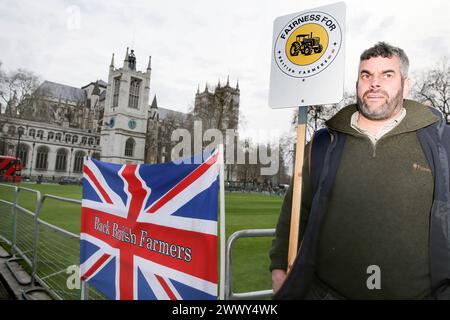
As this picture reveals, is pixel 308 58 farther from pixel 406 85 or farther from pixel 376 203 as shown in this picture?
pixel 376 203

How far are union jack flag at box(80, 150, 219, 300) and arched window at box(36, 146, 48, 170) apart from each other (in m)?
73.1

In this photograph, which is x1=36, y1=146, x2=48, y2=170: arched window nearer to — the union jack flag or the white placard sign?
the union jack flag

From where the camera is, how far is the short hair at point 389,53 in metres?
2.12

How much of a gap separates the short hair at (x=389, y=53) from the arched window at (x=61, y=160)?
7725 centimetres

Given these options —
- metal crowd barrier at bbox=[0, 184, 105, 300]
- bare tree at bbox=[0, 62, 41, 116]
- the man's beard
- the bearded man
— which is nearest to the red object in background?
bare tree at bbox=[0, 62, 41, 116]

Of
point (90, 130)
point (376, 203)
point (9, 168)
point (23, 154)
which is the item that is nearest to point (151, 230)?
point (376, 203)

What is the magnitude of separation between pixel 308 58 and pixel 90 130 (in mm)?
88824

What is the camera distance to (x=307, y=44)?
7.39 feet

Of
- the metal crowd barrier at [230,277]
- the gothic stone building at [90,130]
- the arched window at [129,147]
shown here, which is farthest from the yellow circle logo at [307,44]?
the arched window at [129,147]

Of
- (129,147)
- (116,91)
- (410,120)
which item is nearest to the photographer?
(410,120)

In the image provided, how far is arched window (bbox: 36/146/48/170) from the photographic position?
67.6 meters

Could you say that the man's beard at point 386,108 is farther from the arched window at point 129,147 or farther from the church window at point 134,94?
the church window at point 134,94
